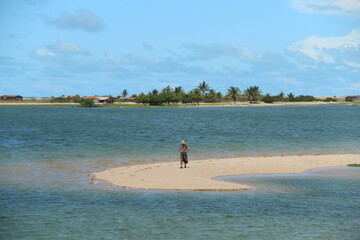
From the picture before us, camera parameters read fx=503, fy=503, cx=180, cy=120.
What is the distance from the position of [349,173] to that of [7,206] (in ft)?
81.1

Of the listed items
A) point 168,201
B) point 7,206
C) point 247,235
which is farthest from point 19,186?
point 247,235

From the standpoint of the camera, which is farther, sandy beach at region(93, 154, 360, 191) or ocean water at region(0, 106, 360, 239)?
sandy beach at region(93, 154, 360, 191)

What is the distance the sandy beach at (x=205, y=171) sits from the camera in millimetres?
31984

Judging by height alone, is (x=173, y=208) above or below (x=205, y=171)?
below

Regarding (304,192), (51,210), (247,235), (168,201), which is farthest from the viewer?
(304,192)

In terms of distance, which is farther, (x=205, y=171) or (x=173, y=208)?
(x=205, y=171)

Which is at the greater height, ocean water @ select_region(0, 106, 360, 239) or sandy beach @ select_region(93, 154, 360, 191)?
sandy beach @ select_region(93, 154, 360, 191)

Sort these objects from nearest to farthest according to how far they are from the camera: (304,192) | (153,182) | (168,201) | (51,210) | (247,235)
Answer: (247,235)
(51,210)
(168,201)
(304,192)
(153,182)

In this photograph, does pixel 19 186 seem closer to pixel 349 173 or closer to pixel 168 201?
pixel 168 201

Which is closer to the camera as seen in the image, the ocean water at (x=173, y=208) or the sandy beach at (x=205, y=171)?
the ocean water at (x=173, y=208)

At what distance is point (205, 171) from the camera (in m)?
38.4

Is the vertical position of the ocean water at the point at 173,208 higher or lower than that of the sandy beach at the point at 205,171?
lower

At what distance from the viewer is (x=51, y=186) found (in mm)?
32938

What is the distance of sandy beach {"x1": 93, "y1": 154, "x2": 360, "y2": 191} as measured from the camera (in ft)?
105
